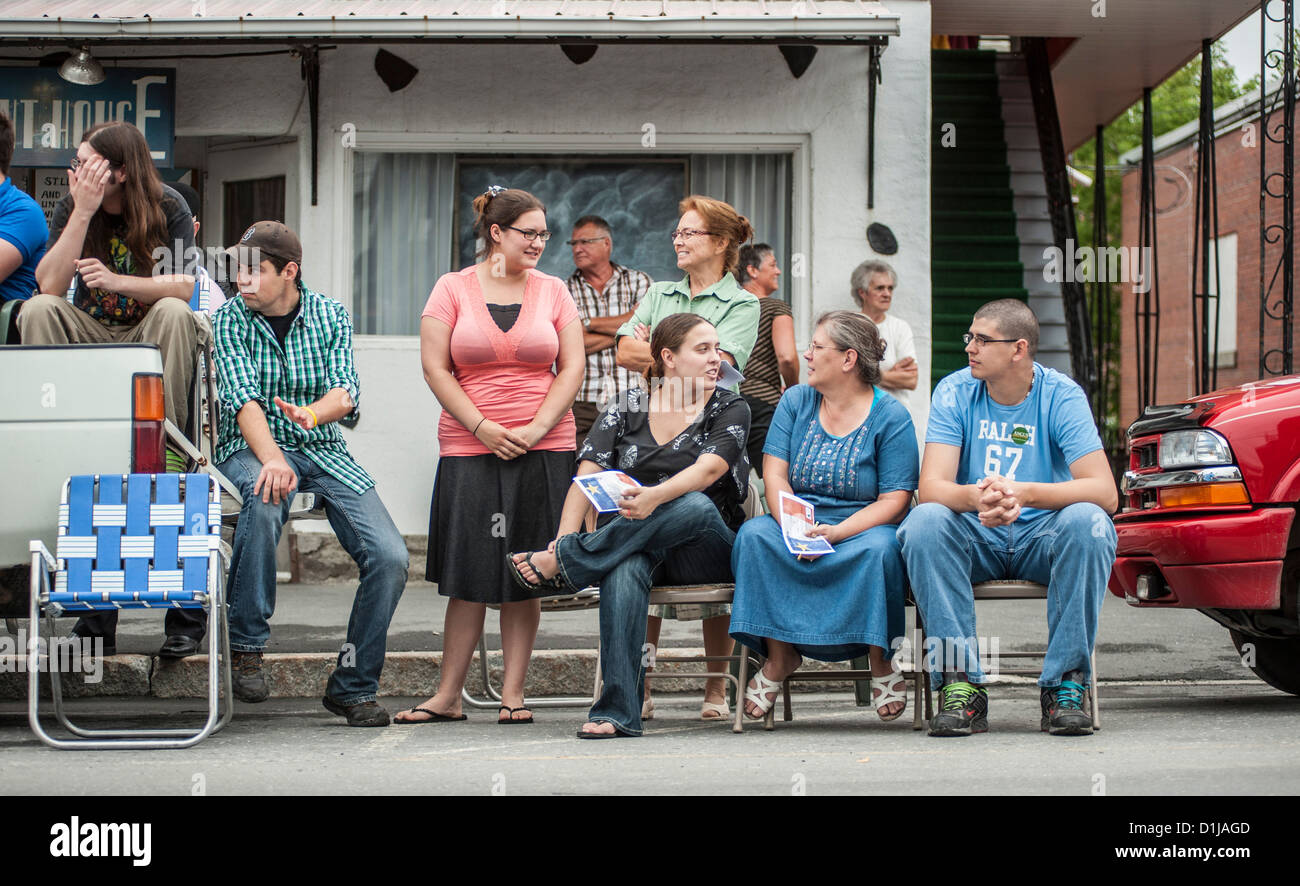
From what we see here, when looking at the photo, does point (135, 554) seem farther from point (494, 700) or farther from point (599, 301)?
point (599, 301)

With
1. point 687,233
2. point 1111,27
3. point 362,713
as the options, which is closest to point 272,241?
point 687,233

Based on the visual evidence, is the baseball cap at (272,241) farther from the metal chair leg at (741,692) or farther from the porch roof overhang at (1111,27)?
the porch roof overhang at (1111,27)

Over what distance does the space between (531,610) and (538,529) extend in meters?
0.33

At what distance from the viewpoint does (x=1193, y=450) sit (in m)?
6.25

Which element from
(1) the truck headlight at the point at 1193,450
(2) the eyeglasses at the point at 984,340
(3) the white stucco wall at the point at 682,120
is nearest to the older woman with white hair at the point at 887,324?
(3) the white stucco wall at the point at 682,120

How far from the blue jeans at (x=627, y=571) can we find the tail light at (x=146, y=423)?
150 centimetres

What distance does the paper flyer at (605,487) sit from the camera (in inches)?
229

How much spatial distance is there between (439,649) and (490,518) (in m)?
1.54

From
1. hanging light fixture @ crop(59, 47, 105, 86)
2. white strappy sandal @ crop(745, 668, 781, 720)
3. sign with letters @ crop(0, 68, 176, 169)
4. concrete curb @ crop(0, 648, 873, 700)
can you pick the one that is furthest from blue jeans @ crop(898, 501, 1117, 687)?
hanging light fixture @ crop(59, 47, 105, 86)

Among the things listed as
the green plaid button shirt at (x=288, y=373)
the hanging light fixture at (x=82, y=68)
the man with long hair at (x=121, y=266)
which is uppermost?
the hanging light fixture at (x=82, y=68)

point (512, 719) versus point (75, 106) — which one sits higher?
point (75, 106)

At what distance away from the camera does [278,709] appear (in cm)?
680

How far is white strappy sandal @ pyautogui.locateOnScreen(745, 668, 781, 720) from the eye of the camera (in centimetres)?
597

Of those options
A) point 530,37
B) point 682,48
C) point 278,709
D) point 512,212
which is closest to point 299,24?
point 530,37
